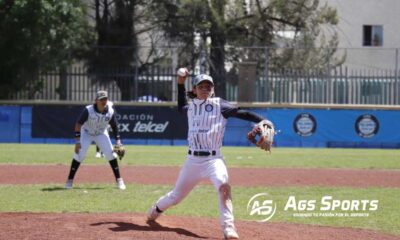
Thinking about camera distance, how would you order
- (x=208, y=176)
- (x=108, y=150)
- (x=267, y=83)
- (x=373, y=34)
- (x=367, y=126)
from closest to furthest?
(x=208, y=176)
(x=108, y=150)
(x=367, y=126)
(x=267, y=83)
(x=373, y=34)

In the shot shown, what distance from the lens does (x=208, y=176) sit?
855 centimetres

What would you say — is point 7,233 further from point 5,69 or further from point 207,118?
point 5,69

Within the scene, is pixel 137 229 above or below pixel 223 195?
below

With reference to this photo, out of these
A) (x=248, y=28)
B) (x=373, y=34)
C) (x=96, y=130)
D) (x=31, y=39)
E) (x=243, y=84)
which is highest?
(x=373, y=34)

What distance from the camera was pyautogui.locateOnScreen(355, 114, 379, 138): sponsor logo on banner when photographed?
31.0 m

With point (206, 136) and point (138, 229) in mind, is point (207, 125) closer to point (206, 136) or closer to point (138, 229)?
point (206, 136)

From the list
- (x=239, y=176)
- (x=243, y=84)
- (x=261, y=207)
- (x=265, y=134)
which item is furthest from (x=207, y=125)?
(x=243, y=84)

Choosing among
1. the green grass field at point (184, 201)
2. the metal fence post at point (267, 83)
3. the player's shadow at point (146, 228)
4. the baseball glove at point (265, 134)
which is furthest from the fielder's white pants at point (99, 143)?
the metal fence post at point (267, 83)

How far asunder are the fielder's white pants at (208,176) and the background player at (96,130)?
17.6 feet

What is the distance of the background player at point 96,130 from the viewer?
13945mm

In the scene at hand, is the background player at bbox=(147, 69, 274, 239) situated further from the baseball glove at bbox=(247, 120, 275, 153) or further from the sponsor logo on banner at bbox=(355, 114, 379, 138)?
the sponsor logo on banner at bbox=(355, 114, 379, 138)

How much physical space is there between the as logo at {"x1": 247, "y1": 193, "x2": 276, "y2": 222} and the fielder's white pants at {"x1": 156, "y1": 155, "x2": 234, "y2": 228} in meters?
2.11

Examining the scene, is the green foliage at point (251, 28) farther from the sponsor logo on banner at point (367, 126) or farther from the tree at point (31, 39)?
the tree at point (31, 39)

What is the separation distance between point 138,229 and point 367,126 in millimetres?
23771
